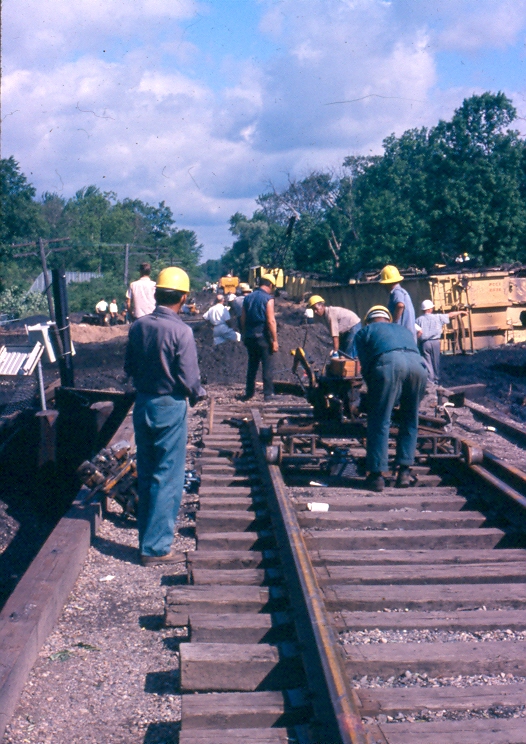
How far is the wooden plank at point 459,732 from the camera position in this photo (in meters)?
2.71

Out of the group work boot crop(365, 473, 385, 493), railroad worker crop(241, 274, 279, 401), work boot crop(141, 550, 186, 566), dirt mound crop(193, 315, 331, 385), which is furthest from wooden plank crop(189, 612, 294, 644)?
dirt mound crop(193, 315, 331, 385)

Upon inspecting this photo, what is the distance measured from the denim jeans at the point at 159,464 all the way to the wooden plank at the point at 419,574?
1.27 metres

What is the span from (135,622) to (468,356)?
19.0 meters

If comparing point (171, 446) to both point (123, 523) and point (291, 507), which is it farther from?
point (123, 523)

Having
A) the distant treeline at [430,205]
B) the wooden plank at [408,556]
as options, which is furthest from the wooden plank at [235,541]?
the distant treeline at [430,205]

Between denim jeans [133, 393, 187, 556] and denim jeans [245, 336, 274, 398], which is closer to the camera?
denim jeans [133, 393, 187, 556]

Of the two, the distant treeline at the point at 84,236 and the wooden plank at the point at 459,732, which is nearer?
the wooden plank at the point at 459,732

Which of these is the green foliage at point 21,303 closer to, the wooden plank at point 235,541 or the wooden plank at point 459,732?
the wooden plank at point 235,541

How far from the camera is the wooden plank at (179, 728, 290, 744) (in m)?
2.82

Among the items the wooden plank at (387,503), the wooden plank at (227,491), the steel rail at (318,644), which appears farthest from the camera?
the wooden plank at (227,491)

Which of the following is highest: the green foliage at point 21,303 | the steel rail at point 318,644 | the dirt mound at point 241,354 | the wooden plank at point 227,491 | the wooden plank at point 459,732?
the green foliage at point 21,303

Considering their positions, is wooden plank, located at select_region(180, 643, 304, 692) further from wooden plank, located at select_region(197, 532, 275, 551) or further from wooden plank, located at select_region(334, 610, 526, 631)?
wooden plank, located at select_region(197, 532, 275, 551)

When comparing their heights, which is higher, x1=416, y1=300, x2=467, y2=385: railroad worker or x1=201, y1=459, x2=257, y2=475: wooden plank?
x1=416, y1=300, x2=467, y2=385: railroad worker

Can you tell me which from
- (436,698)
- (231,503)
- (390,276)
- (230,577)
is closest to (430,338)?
(390,276)
